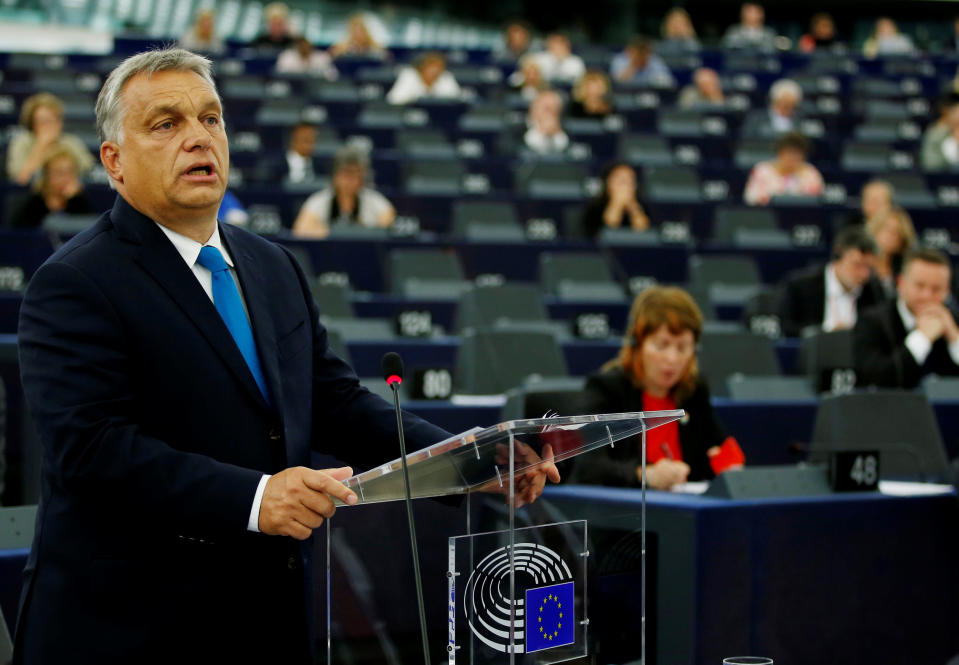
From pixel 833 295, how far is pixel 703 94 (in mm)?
6028

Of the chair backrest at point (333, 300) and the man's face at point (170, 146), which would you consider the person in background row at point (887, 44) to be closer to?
the chair backrest at point (333, 300)

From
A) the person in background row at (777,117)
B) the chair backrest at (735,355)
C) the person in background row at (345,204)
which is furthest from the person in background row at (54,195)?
the person in background row at (777,117)

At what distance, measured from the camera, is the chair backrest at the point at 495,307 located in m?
6.09

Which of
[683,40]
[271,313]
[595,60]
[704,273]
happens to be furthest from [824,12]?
[271,313]

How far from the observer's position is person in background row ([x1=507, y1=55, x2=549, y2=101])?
38.3 ft

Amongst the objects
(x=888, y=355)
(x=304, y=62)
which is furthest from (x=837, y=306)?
(x=304, y=62)

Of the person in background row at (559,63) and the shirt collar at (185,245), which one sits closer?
the shirt collar at (185,245)

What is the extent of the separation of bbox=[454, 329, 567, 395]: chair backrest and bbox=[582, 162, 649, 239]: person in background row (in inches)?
108

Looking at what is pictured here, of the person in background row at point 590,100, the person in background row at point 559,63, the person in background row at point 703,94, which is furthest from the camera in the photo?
the person in background row at point 559,63

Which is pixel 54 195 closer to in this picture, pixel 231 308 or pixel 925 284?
pixel 925 284

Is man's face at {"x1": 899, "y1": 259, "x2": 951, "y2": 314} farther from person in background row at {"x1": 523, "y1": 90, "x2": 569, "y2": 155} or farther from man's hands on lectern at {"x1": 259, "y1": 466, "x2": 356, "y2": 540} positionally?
person in background row at {"x1": 523, "y1": 90, "x2": 569, "y2": 155}

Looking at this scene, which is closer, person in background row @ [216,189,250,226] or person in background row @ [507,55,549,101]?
person in background row @ [216,189,250,226]

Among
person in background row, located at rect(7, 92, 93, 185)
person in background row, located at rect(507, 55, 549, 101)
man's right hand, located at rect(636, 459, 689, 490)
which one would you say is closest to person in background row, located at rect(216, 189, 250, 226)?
person in background row, located at rect(7, 92, 93, 185)

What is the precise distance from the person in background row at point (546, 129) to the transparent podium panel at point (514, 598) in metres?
8.12
